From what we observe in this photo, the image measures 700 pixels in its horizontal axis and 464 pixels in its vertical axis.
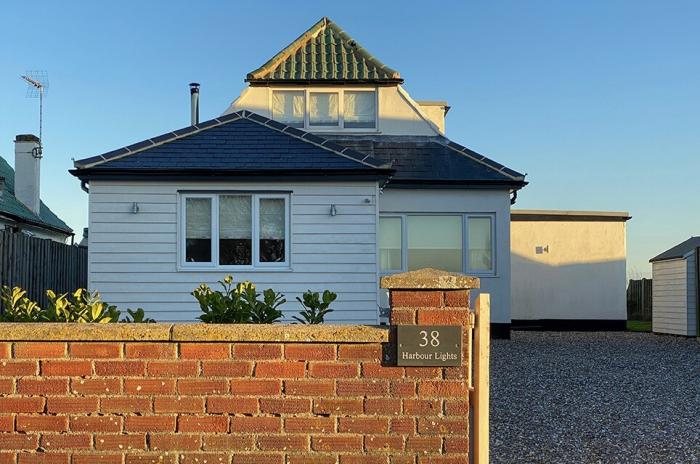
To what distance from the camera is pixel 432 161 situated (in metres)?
15.6

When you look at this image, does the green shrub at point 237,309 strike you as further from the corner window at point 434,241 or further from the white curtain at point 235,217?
the corner window at point 434,241

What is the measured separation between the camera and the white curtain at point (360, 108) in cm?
1647

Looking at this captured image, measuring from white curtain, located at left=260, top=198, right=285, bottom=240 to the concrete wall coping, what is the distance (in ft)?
26.2

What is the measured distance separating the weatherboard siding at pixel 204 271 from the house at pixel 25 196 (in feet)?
28.1

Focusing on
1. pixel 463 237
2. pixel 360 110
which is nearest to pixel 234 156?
pixel 360 110

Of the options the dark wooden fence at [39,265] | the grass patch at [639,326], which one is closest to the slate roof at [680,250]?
Result: the grass patch at [639,326]

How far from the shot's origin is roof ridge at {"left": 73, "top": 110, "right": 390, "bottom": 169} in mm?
11719

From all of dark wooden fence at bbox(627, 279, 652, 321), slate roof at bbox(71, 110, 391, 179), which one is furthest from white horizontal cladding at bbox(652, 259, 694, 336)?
slate roof at bbox(71, 110, 391, 179)

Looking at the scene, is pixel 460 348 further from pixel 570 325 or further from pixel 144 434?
pixel 570 325

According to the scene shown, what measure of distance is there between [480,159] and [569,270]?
5742 mm

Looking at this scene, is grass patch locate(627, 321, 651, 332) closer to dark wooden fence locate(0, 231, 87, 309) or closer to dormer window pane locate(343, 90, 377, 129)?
dormer window pane locate(343, 90, 377, 129)

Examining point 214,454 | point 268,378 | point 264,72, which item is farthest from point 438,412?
point 264,72

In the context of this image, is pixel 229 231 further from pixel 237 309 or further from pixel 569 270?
pixel 569 270

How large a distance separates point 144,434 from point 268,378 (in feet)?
2.44
